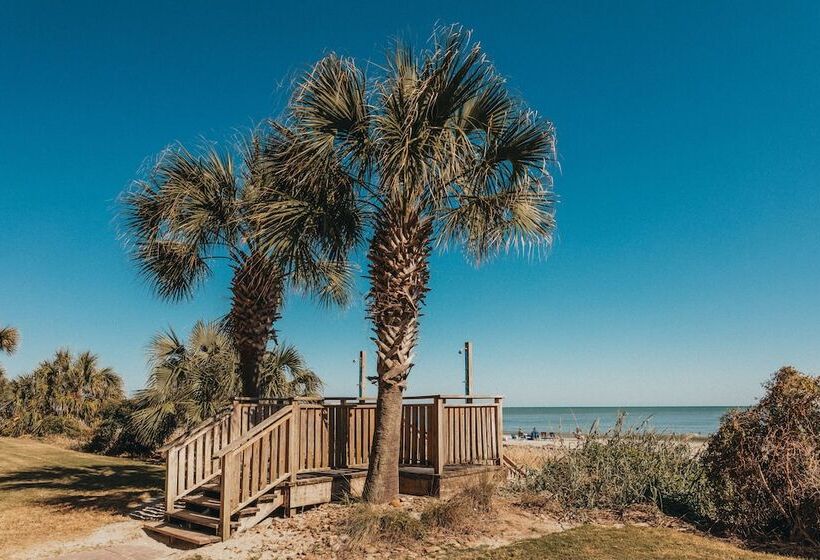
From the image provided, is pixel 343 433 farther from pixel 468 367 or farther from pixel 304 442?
pixel 468 367

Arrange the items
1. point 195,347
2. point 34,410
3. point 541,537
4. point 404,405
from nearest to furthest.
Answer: point 541,537, point 404,405, point 195,347, point 34,410

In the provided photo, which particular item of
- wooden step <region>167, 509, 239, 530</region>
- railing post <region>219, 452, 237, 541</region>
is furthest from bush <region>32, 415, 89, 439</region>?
railing post <region>219, 452, 237, 541</region>

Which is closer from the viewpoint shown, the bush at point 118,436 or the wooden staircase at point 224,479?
the wooden staircase at point 224,479

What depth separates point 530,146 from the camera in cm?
960

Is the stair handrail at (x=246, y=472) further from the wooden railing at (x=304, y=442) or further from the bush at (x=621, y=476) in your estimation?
the bush at (x=621, y=476)

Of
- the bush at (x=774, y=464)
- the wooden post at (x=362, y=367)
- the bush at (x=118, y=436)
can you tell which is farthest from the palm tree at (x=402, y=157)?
the bush at (x=118, y=436)

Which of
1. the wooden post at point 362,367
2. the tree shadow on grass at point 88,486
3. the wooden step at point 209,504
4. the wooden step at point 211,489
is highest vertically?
the wooden post at point 362,367

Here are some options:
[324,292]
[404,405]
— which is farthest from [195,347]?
[404,405]

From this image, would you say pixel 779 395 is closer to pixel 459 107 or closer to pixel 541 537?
→ pixel 541 537

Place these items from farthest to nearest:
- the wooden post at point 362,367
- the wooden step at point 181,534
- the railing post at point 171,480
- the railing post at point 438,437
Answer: the wooden post at point 362,367 → the railing post at point 438,437 → the railing post at point 171,480 → the wooden step at point 181,534

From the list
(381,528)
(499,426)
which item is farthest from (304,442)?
(499,426)

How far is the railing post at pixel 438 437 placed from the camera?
1027 centimetres

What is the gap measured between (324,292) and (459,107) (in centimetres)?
651

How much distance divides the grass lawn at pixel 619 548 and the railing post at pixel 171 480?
5.02 meters
